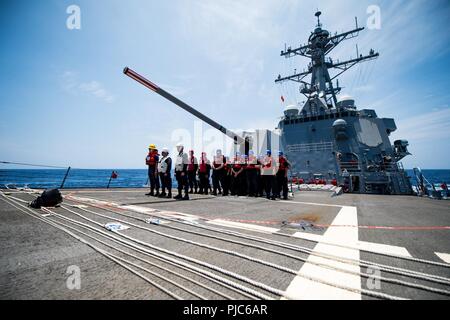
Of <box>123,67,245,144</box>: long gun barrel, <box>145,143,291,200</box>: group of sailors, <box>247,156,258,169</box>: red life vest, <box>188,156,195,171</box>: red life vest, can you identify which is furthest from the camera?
<box>188,156,195,171</box>: red life vest

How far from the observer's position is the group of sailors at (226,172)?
288 inches

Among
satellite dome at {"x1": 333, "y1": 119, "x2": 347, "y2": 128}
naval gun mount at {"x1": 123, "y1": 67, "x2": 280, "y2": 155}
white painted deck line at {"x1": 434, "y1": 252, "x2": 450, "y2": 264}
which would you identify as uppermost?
satellite dome at {"x1": 333, "y1": 119, "x2": 347, "y2": 128}

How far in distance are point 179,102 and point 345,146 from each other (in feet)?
49.9

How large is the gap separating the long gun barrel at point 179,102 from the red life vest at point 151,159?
2.18m

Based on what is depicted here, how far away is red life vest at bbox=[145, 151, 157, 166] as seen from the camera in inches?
306

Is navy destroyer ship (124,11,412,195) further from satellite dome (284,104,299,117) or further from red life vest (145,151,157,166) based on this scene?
red life vest (145,151,157,166)

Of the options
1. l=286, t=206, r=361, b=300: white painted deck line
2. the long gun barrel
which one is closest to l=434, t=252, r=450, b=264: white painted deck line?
l=286, t=206, r=361, b=300: white painted deck line

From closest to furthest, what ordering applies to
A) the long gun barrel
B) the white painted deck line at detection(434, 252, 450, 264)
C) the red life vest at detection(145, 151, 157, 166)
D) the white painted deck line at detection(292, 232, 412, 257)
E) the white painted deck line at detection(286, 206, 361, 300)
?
the white painted deck line at detection(286, 206, 361, 300) < the white painted deck line at detection(434, 252, 450, 264) < the white painted deck line at detection(292, 232, 412, 257) < the long gun barrel < the red life vest at detection(145, 151, 157, 166)

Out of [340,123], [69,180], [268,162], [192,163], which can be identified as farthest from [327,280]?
[69,180]

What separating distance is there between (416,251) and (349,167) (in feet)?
51.6

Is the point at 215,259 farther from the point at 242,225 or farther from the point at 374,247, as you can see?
the point at 374,247

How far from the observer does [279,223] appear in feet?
11.2

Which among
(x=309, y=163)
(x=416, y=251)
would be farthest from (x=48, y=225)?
(x=309, y=163)
